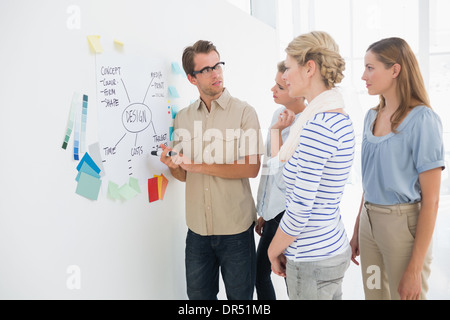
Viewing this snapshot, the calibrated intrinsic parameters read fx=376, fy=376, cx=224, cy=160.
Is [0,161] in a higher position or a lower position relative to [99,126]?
lower

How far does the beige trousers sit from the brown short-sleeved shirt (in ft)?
1.81

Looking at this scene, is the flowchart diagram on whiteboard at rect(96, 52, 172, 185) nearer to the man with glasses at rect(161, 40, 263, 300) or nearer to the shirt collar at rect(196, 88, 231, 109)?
the man with glasses at rect(161, 40, 263, 300)

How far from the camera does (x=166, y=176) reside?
74.7 inches

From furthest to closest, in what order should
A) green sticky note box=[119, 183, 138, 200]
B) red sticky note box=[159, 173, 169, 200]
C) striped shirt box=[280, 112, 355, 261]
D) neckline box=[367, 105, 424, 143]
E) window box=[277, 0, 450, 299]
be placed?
window box=[277, 0, 450, 299]
red sticky note box=[159, 173, 169, 200]
green sticky note box=[119, 183, 138, 200]
neckline box=[367, 105, 424, 143]
striped shirt box=[280, 112, 355, 261]

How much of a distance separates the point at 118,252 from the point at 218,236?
18.4 inches

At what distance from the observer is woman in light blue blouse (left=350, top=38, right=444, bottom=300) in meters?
1.44

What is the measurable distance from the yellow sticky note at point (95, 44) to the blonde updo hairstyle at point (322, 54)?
2.41 feet

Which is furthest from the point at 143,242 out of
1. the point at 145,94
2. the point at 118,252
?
the point at 145,94

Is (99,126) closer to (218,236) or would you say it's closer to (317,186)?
(218,236)

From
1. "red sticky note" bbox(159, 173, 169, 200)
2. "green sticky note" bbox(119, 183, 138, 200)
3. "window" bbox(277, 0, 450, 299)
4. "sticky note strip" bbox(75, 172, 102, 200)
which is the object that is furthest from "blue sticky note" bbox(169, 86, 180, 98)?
"window" bbox(277, 0, 450, 299)

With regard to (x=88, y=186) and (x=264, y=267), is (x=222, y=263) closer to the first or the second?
(x=264, y=267)

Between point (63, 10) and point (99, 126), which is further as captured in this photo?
point (99, 126)

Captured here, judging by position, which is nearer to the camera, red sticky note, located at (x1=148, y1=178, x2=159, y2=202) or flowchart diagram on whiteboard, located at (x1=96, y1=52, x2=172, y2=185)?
flowchart diagram on whiteboard, located at (x1=96, y1=52, x2=172, y2=185)

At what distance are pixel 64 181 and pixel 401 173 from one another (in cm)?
128
